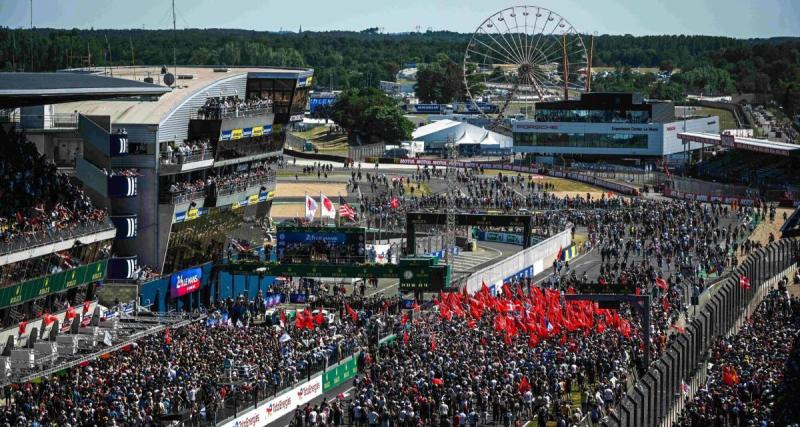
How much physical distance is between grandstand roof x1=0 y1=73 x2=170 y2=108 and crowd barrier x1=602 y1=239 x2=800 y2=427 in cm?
2209

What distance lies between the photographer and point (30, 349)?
1869 inches

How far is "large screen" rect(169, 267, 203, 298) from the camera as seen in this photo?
65613 millimetres

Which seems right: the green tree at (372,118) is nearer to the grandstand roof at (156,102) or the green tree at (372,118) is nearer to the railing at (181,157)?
the grandstand roof at (156,102)

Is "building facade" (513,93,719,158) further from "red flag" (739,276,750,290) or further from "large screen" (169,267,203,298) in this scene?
"red flag" (739,276,750,290)

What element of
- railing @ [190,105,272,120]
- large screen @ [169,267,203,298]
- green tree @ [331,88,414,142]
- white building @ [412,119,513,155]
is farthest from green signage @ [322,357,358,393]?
green tree @ [331,88,414,142]

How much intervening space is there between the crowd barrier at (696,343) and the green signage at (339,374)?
33.4 feet

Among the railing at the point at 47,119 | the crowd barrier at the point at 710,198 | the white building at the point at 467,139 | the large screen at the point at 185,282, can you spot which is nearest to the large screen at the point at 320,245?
the large screen at the point at 185,282

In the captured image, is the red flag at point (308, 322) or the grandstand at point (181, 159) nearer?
the red flag at point (308, 322)

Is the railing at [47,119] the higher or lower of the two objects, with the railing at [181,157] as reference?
higher

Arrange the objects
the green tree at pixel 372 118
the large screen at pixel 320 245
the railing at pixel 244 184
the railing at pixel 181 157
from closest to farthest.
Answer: the railing at pixel 181 157 → the large screen at pixel 320 245 → the railing at pixel 244 184 → the green tree at pixel 372 118

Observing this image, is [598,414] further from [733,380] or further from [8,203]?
[8,203]

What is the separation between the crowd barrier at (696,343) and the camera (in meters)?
39.9

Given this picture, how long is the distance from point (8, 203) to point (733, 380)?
83.7 feet

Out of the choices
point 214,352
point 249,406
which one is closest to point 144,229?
point 214,352
